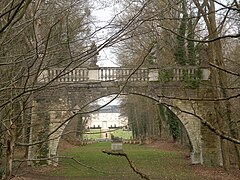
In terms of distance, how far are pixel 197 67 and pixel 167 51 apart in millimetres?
3911

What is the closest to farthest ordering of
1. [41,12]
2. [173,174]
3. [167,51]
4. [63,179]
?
1. [41,12]
2. [63,179]
3. [173,174]
4. [167,51]

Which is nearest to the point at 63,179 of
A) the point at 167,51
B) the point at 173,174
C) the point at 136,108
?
the point at 173,174

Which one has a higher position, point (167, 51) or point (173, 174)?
point (167, 51)

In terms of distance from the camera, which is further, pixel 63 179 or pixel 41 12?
pixel 63 179

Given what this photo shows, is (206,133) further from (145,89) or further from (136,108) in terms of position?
(136,108)

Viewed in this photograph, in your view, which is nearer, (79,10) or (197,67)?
(79,10)

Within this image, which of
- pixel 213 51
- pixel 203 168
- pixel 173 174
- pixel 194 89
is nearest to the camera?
pixel 213 51

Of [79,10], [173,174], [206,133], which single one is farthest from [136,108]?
[79,10]

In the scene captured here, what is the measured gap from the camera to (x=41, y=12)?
3.12 metres

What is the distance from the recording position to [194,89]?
1998 cm

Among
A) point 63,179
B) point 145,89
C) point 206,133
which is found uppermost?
point 145,89

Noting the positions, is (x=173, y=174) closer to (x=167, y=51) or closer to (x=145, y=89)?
(x=145, y=89)

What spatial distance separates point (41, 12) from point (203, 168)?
652 inches

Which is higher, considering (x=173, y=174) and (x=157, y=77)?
(x=157, y=77)
